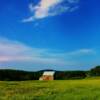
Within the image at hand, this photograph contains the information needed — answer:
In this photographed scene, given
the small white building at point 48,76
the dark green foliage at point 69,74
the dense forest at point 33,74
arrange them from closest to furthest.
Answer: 1. the dense forest at point 33,74
2. the dark green foliage at point 69,74
3. the small white building at point 48,76

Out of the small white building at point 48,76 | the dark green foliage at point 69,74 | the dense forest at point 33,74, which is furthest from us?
the small white building at point 48,76

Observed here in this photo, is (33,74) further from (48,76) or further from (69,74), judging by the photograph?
(69,74)

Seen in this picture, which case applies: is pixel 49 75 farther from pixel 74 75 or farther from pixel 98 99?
pixel 98 99

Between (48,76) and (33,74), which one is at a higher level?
(33,74)

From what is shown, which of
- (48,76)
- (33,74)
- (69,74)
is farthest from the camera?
(48,76)

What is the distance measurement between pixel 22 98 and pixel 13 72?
78.6 m

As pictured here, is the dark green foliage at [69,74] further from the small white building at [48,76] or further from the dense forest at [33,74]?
the small white building at [48,76]

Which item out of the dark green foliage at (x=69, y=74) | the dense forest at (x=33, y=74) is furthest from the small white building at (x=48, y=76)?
the dark green foliage at (x=69, y=74)

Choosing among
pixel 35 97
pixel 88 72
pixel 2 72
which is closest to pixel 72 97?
pixel 35 97

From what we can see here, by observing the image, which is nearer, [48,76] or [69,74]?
[69,74]

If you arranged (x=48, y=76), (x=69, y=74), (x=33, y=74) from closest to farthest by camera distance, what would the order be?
1. (x=33, y=74)
2. (x=69, y=74)
3. (x=48, y=76)

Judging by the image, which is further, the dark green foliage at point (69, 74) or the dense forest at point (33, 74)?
the dark green foliage at point (69, 74)

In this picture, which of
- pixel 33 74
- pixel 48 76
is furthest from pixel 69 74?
pixel 33 74

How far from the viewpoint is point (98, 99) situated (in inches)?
989
